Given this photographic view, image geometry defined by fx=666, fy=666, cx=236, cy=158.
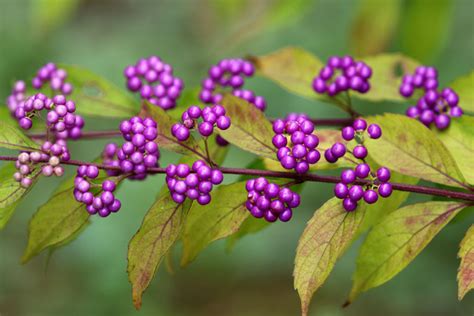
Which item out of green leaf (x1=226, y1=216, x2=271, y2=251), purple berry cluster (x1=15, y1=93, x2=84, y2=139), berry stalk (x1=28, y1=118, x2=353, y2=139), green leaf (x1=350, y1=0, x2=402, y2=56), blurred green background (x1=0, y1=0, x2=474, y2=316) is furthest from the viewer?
blurred green background (x1=0, y1=0, x2=474, y2=316)

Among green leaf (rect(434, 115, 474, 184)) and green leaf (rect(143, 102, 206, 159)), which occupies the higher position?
green leaf (rect(434, 115, 474, 184))

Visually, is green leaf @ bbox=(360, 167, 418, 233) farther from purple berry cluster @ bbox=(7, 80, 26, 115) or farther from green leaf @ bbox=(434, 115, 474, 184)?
purple berry cluster @ bbox=(7, 80, 26, 115)

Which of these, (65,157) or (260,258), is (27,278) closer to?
(260,258)

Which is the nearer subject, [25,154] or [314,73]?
[25,154]

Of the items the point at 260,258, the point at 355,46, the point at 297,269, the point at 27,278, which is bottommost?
the point at 27,278

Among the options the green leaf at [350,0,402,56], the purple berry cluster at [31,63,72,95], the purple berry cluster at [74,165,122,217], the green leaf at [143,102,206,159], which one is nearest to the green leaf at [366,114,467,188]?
A: the green leaf at [143,102,206,159]

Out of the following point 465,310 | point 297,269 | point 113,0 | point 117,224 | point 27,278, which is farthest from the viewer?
point 113,0

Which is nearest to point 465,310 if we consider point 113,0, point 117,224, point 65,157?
point 117,224
